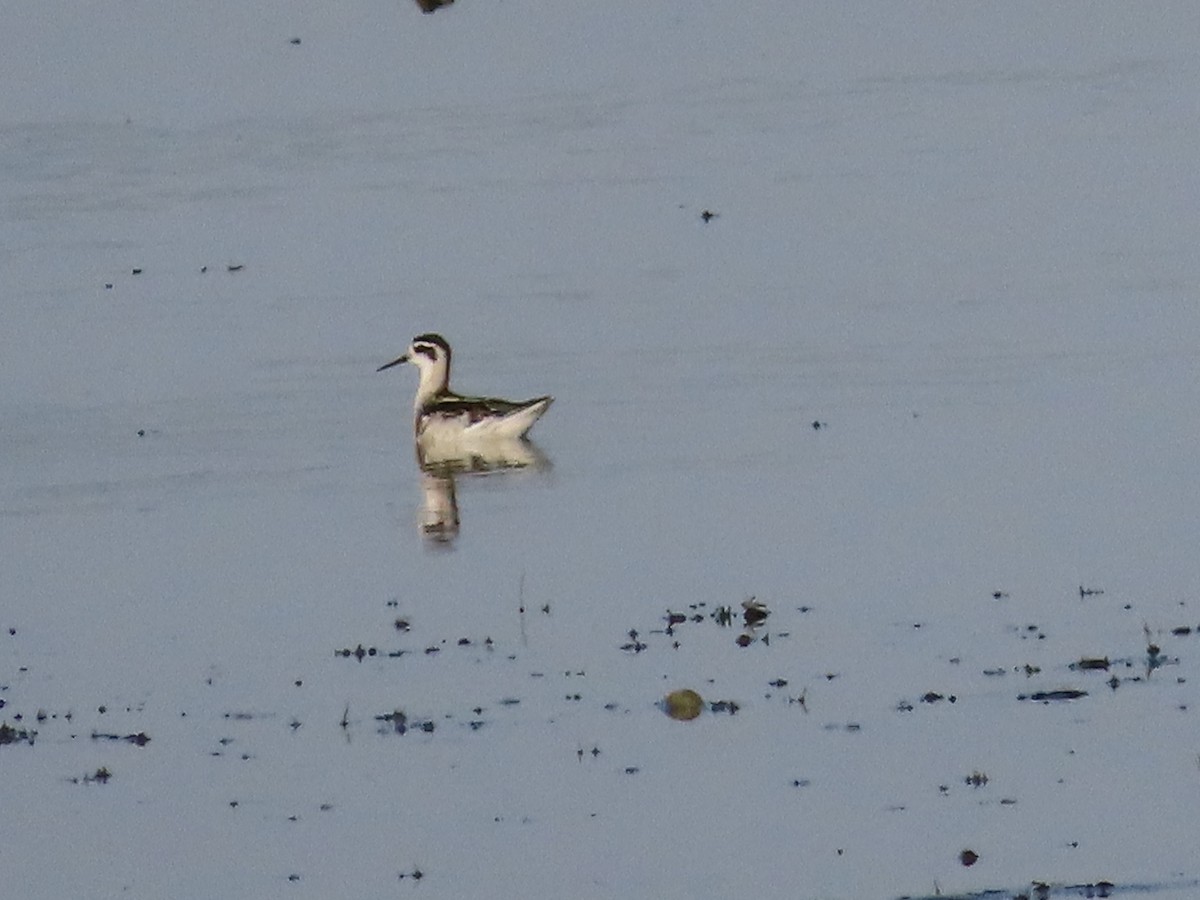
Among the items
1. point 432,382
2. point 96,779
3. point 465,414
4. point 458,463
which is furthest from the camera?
point 432,382

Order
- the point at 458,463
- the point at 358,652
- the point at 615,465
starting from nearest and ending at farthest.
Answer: the point at 358,652, the point at 615,465, the point at 458,463

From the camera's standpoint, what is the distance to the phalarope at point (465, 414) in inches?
795

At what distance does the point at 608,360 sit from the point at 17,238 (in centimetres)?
767

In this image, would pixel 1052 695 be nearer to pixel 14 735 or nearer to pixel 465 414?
pixel 14 735

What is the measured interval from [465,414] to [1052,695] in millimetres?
8671

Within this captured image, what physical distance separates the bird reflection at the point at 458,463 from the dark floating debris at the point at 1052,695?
5775mm

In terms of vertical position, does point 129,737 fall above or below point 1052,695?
above

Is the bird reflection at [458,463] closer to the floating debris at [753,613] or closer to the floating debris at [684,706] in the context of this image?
the floating debris at [753,613]

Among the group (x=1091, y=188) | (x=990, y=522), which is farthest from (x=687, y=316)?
(x=990, y=522)

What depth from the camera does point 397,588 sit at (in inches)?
606

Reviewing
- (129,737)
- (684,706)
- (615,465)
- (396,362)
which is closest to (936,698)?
(684,706)

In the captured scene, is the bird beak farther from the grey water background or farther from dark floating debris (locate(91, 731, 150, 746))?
dark floating debris (locate(91, 731, 150, 746))

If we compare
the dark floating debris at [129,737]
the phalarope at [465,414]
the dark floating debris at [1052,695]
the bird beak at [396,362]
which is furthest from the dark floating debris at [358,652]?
the bird beak at [396,362]

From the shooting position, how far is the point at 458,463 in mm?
19766
